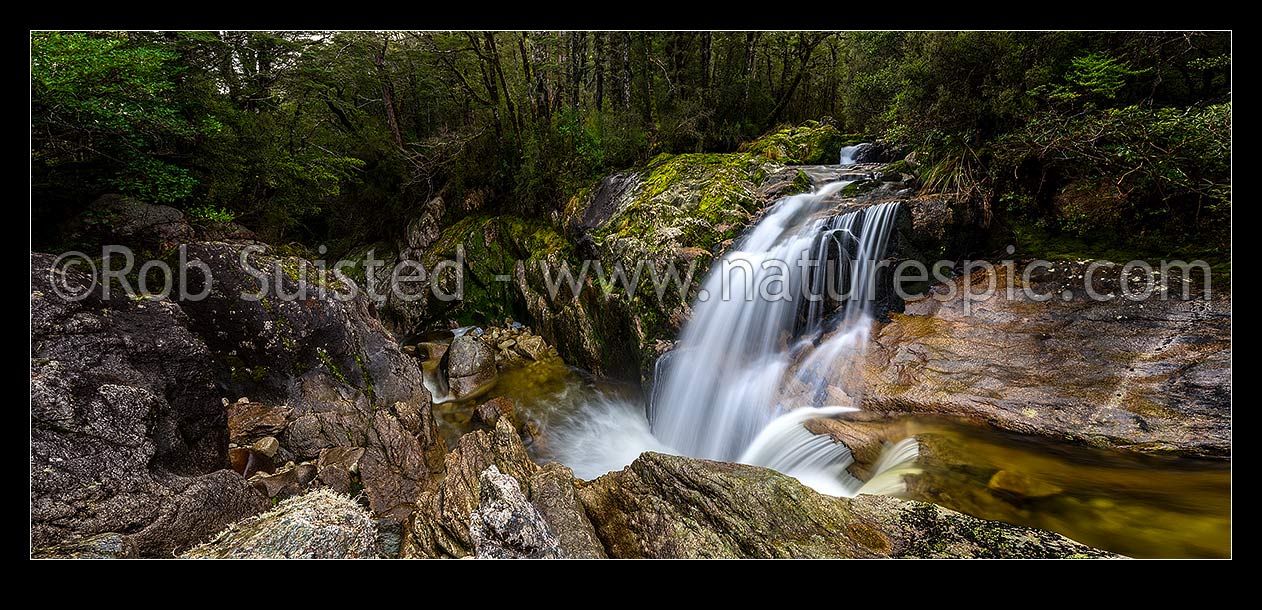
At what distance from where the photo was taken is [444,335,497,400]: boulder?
8.52m

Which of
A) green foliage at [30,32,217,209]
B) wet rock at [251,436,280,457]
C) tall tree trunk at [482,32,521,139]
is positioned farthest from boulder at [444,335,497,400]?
tall tree trunk at [482,32,521,139]

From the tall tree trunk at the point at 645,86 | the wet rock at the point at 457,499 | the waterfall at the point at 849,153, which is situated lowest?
the wet rock at the point at 457,499

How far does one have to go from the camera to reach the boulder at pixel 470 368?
8516 mm

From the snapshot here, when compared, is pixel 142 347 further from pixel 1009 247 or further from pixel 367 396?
pixel 1009 247

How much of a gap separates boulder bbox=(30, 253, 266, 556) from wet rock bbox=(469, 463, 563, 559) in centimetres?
279

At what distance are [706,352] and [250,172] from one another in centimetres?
838

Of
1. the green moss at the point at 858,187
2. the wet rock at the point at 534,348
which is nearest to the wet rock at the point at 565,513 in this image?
the wet rock at the point at 534,348

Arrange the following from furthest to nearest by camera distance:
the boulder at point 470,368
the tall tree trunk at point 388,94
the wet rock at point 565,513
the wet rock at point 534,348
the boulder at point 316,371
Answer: the tall tree trunk at point 388,94 < the wet rock at point 534,348 < the boulder at point 470,368 < the boulder at point 316,371 < the wet rock at point 565,513

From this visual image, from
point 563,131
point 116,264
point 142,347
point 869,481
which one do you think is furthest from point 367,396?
point 563,131

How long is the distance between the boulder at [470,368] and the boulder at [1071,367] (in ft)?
23.6

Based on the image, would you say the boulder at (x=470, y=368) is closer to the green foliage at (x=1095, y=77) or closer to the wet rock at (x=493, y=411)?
the wet rock at (x=493, y=411)

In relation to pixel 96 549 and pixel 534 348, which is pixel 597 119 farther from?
pixel 96 549

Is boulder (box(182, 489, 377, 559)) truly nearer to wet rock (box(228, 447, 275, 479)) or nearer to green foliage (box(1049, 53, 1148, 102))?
wet rock (box(228, 447, 275, 479))
